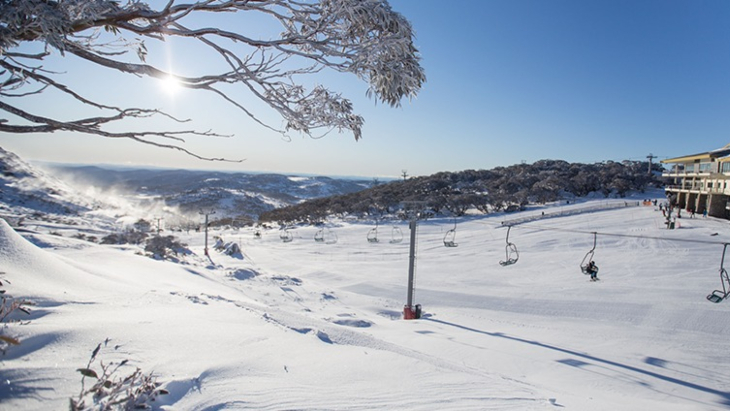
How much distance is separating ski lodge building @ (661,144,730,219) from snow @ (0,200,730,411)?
972 centimetres

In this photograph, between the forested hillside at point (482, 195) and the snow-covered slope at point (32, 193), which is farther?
the snow-covered slope at point (32, 193)

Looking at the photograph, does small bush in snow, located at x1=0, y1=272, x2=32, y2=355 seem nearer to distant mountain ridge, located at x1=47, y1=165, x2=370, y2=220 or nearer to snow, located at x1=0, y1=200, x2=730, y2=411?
snow, located at x1=0, y1=200, x2=730, y2=411

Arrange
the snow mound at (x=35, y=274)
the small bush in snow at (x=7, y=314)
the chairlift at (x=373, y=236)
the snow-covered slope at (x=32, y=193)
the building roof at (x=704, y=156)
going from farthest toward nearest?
the snow-covered slope at (x=32, y=193) < the building roof at (x=704, y=156) < the chairlift at (x=373, y=236) < the snow mound at (x=35, y=274) < the small bush in snow at (x=7, y=314)

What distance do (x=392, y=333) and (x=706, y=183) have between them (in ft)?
120

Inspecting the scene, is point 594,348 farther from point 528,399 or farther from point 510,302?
point 528,399

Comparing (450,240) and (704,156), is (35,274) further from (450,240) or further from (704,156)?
(704,156)

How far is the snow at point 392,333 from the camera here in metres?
2.78

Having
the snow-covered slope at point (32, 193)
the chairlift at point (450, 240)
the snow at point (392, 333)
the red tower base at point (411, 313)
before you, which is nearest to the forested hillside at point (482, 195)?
the chairlift at point (450, 240)

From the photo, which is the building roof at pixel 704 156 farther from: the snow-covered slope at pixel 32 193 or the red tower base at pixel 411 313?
the snow-covered slope at pixel 32 193

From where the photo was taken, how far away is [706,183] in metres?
29.3

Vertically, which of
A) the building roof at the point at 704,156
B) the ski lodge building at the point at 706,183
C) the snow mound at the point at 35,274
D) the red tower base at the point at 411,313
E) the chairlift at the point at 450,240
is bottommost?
the red tower base at the point at 411,313

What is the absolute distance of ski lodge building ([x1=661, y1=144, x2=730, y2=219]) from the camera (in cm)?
2664

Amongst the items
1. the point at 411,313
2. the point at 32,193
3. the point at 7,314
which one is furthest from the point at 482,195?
the point at 32,193

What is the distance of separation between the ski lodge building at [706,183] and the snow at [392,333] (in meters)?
9.72
